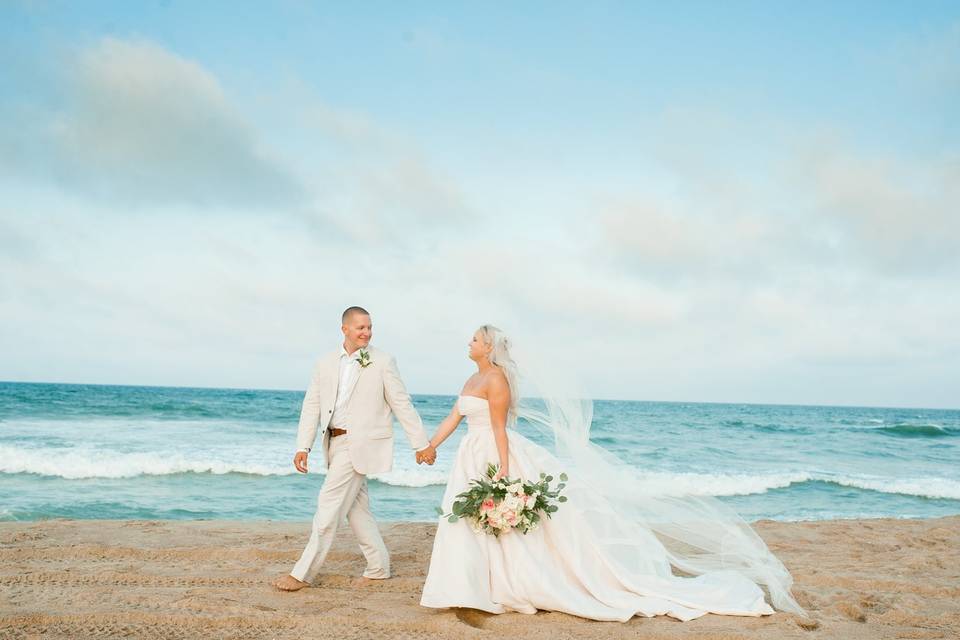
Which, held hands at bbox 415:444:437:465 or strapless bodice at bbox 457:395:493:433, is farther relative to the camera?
held hands at bbox 415:444:437:465

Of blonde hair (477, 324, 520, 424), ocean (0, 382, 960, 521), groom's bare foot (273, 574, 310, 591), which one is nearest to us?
blonde hair (477, 324, 520, 424)

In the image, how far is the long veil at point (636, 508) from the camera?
5.05 m

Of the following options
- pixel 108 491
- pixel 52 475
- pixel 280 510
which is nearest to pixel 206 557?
pixel 280 510

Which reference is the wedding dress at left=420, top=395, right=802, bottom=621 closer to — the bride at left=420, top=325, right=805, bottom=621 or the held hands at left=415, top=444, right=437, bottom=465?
the bride at left=420, top=325, right=805, bottom=621

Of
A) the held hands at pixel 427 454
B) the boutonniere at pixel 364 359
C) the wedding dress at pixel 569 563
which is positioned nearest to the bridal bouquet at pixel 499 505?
the wedding dress at pixel 569 563

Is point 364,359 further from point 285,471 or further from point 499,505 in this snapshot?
point 285,471

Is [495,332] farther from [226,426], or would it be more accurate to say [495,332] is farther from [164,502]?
[226,426]

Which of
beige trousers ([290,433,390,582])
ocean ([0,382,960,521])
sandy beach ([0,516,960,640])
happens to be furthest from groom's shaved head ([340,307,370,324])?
ocean ([0,382,960,521])

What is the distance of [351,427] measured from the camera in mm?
5176

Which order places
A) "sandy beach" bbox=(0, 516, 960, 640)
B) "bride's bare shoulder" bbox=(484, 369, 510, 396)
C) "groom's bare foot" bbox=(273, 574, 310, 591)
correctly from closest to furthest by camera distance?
"sandy beach" bbox=(0, 516, 960, 640), "bride's bare shoulder" bbox=(484, 369, 510, 396), "groom's bare foot" bbox=(273, 574, 310, 591)

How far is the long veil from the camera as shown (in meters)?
5.05

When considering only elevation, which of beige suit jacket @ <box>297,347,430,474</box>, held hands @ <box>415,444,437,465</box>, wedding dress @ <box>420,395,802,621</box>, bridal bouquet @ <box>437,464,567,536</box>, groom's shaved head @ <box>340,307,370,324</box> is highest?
groom's shaved head @ <box>340,307,370,324</box>

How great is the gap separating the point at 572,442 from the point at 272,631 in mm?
2387

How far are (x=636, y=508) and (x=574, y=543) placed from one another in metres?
0.70
